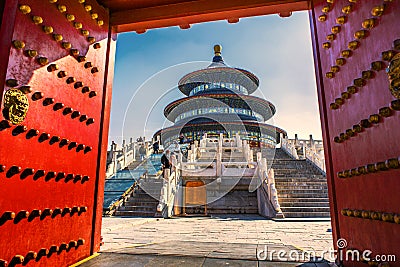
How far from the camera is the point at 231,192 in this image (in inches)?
400

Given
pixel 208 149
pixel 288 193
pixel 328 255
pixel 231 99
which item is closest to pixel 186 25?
pixel 328 255

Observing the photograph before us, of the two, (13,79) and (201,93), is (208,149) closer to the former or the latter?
(13,79)

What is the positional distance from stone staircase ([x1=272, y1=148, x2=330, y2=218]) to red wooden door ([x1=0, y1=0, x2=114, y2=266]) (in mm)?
6978

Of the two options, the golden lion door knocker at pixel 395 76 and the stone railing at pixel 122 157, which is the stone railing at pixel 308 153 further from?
the golden lion door knocker at pixel 395 76

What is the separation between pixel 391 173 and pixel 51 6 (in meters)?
2.62

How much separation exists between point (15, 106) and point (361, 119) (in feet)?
7.30

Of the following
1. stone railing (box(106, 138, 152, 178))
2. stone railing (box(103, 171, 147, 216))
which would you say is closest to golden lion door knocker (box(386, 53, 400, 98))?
stone railing (box(103, 171, 147, 216))

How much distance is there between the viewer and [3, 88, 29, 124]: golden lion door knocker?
1.55 m

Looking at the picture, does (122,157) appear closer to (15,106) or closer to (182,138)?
(182,138)

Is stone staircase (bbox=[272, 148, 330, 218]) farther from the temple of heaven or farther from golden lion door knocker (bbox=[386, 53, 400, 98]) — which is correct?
the temple of heaven

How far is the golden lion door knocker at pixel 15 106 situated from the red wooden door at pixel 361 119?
2.12 m

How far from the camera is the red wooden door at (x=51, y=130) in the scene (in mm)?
1610

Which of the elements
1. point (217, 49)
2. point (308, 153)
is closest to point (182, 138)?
point (217, 49)

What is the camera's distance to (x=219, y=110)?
1033 inches
